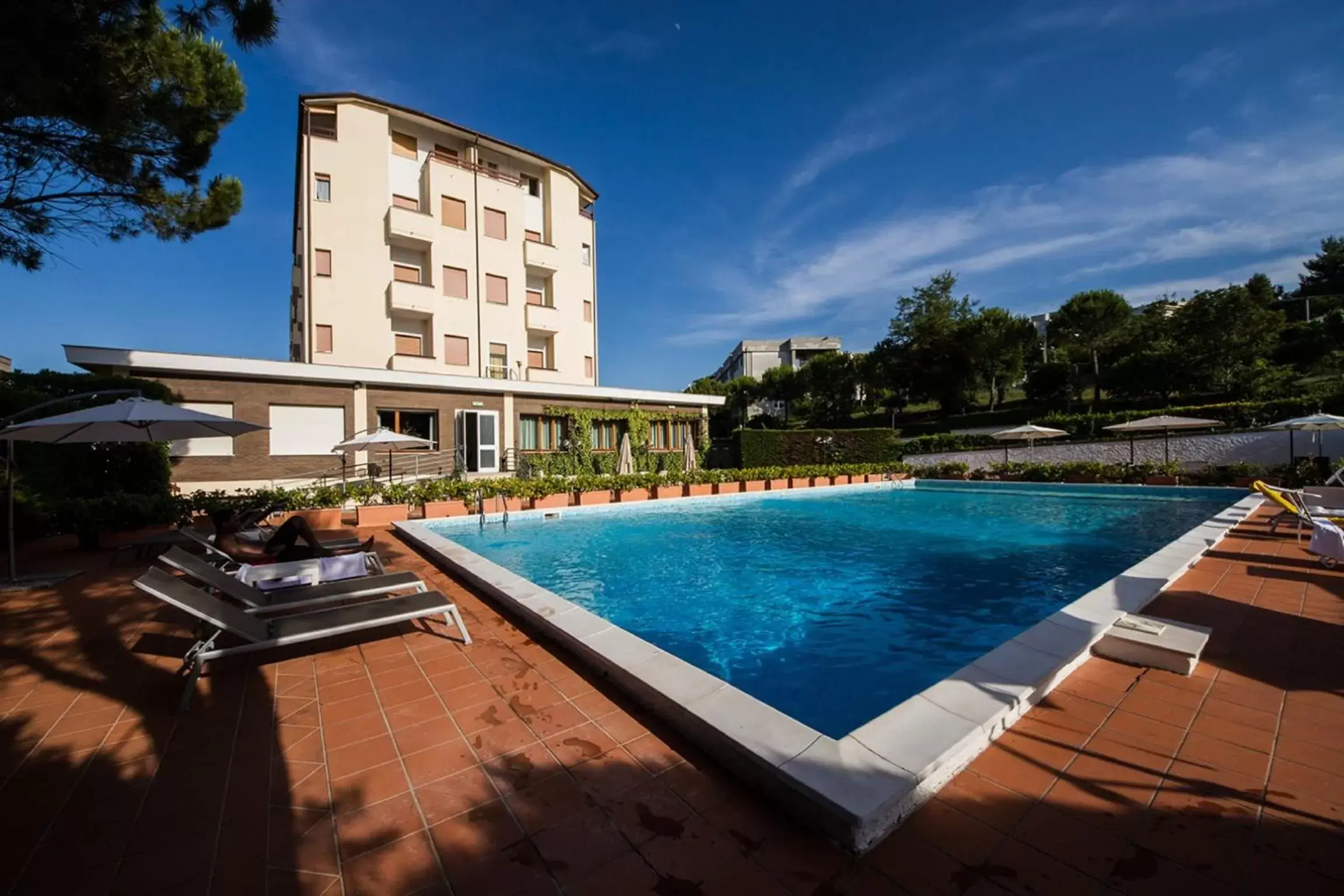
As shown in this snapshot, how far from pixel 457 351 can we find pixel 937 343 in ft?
98.3

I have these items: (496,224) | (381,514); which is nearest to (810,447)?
(496,224)

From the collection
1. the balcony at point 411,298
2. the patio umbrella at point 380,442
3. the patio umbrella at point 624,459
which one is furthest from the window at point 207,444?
the patio umbrella at point 624,459

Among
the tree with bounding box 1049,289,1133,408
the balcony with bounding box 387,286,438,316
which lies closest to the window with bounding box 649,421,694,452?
the balcony with bounding box 387,286,438,316

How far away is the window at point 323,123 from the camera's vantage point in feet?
64.4

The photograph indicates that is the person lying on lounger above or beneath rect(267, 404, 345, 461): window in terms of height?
beneath

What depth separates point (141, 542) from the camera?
6.66 m

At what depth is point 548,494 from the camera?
12500mm

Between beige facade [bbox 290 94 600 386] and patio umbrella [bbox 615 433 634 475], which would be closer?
patio umbrella [bbox 615 433 634 475]

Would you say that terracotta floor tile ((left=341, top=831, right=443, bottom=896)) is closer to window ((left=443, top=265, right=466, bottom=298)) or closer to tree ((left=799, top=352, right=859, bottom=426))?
window ((left=443, top=265, right=466, bottom=298))

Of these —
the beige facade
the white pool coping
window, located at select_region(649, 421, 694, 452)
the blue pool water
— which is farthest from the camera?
window, located at select_region(649, 421, 694, 452)

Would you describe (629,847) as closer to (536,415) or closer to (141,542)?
(141,542)

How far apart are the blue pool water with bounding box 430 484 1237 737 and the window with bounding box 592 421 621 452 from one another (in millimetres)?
7103

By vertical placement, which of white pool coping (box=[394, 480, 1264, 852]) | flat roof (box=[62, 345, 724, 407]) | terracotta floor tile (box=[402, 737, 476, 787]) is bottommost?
terracotta floor tile (box=[402, 737, 476, 787])

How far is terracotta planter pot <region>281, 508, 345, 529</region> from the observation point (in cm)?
992
